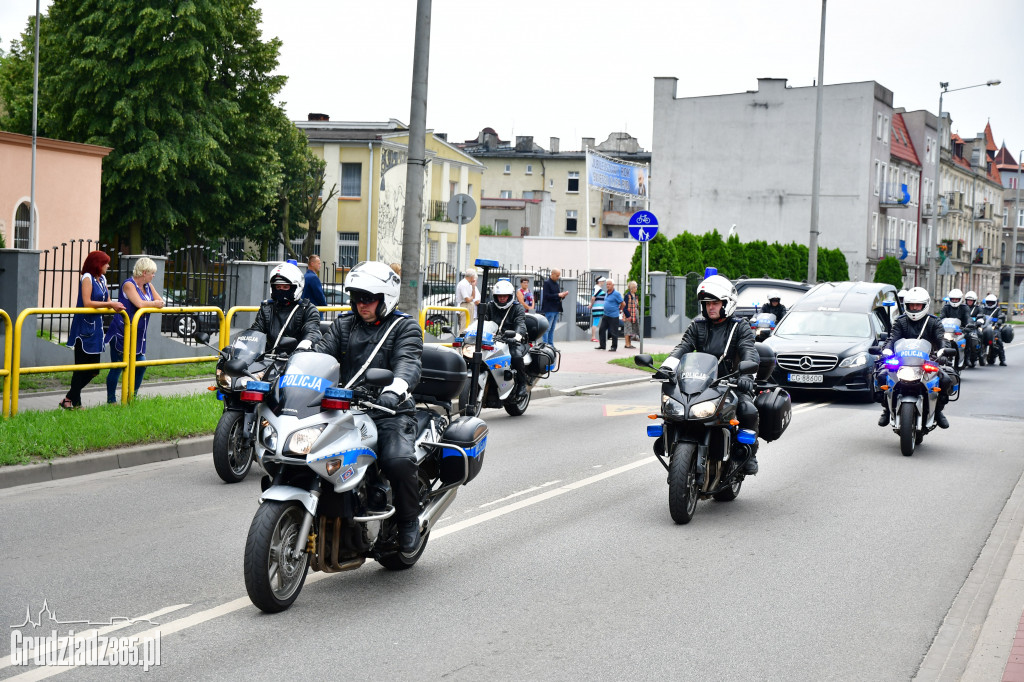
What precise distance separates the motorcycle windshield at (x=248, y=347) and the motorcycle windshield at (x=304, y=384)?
3957mm

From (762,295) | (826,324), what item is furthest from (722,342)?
(762,295)

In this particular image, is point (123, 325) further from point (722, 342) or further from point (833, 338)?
point (833, 338)

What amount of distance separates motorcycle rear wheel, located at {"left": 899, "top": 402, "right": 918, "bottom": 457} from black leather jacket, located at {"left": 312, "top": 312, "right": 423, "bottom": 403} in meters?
7.38

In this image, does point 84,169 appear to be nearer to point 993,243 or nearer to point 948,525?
point 948,525

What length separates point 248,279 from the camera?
2159cm

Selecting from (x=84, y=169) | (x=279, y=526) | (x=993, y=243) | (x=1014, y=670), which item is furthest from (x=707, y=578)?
(x=993, y=243)

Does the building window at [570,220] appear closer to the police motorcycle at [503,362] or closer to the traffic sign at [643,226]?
the traffic sign at [643,226]

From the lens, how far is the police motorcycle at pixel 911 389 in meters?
12.2

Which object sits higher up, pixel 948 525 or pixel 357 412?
pixel 357 412

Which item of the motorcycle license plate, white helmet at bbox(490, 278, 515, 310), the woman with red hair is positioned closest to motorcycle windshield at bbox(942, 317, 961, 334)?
the motorcycle license plate

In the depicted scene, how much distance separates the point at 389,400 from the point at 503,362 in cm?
867

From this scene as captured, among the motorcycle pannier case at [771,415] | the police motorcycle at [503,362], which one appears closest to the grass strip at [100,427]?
the police motorcycle at [503,362]

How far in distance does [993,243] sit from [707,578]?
111298 millimetres

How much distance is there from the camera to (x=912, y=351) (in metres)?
12.5
